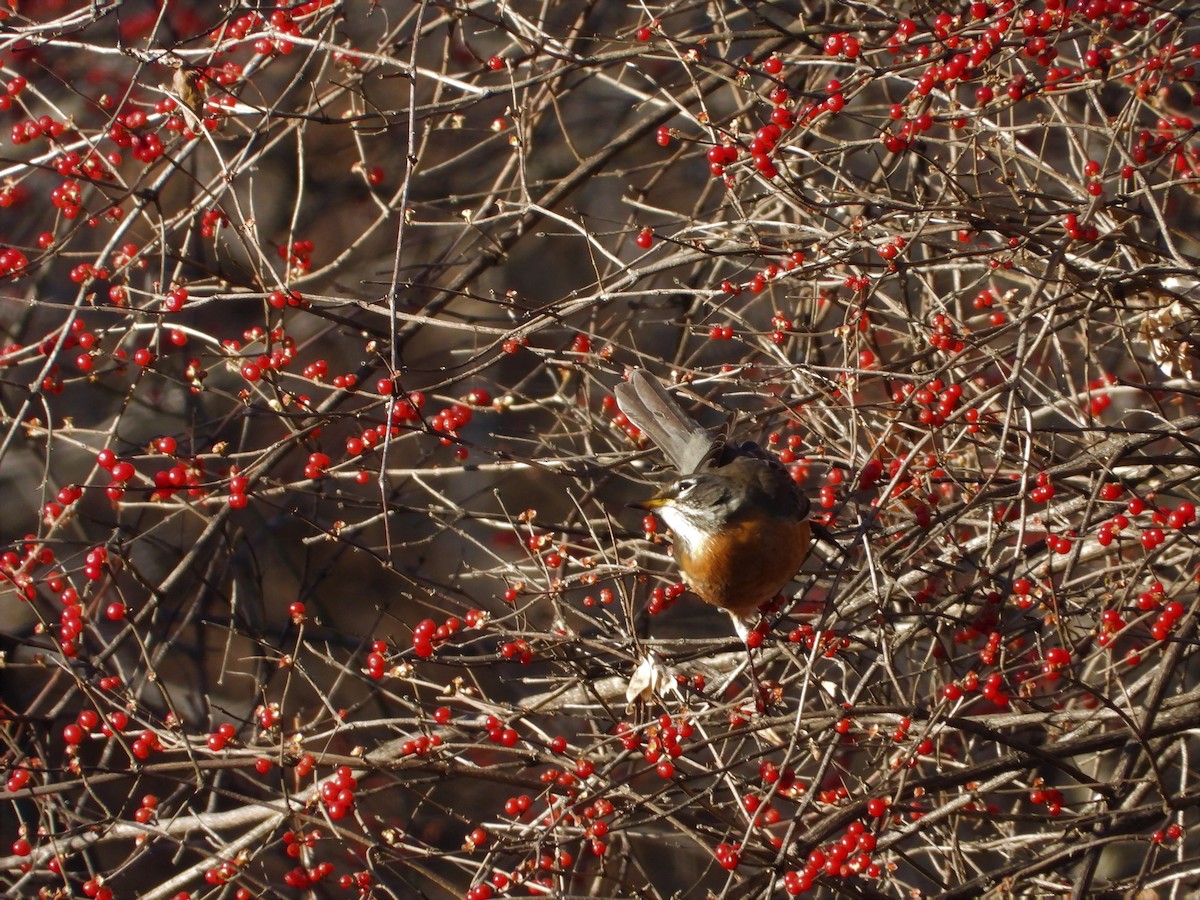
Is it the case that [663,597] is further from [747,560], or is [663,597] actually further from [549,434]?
[549,434]

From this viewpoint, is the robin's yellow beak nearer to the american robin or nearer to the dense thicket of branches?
the american robin

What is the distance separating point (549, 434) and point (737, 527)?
1181 millimetres

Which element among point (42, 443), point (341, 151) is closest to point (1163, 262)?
point (341, 151)

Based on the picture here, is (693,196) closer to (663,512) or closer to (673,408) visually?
(673,408)

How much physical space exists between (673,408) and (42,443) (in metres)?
2.91

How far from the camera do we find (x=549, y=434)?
3.97m

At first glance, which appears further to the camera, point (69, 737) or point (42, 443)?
point (42, 443)

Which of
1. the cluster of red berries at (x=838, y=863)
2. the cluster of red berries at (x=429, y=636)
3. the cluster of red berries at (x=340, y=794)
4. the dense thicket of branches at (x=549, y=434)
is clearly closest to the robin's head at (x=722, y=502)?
the dense thicket of branches at (x=549, y=434)

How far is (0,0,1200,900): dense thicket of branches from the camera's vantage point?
112 inches

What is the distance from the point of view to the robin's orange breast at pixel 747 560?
9.64ft

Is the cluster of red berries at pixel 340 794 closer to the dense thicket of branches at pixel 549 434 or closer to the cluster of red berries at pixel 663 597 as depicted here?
the dense thicket of branches at pixel 549 434

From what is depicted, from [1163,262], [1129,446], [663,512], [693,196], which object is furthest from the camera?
[693,196]

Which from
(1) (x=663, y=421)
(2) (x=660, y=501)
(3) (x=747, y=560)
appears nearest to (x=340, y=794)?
(2) (x=660, y=501)

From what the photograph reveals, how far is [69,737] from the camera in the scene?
10.9ft
